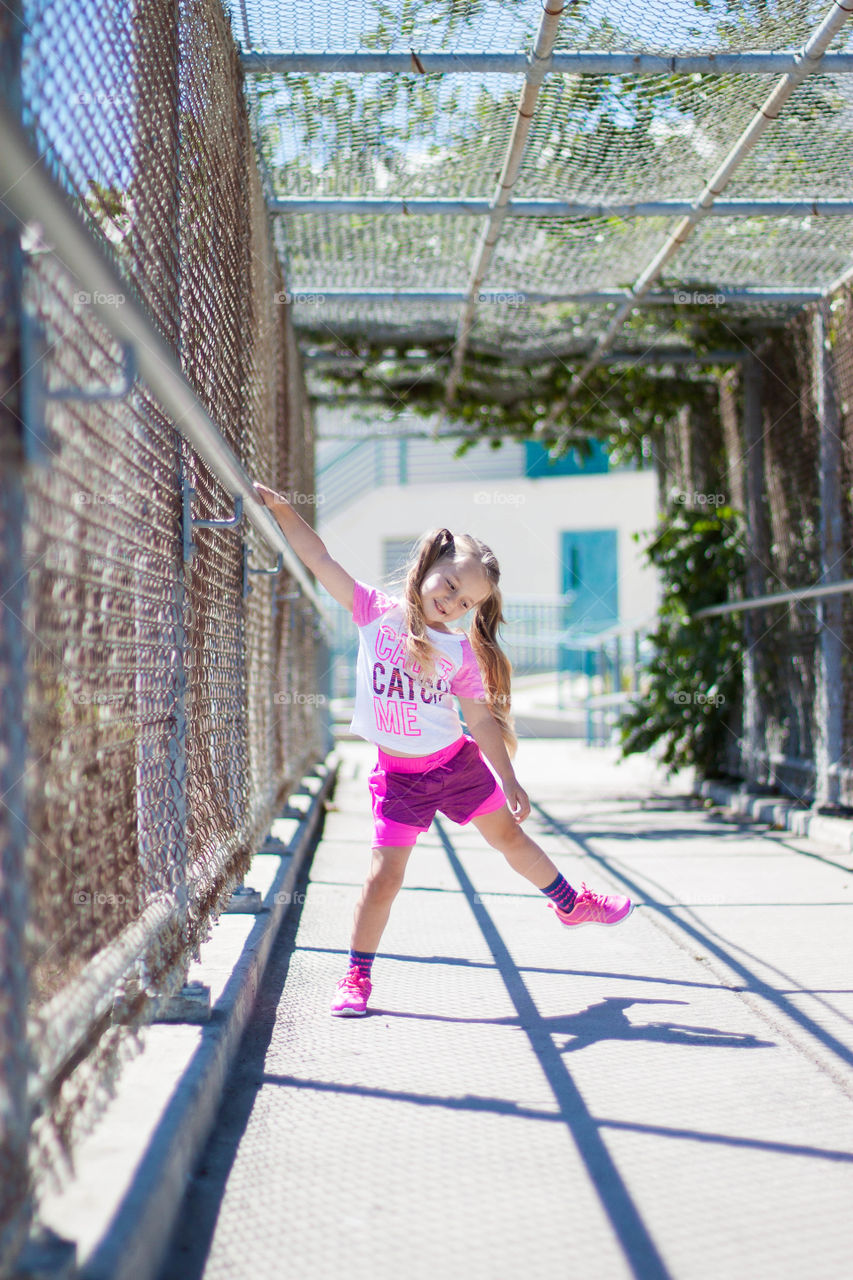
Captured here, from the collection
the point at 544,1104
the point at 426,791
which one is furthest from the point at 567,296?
the point at 544,1104

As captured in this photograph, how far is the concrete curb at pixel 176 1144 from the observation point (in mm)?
1358

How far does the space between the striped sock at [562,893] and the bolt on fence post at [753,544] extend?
4551 mm

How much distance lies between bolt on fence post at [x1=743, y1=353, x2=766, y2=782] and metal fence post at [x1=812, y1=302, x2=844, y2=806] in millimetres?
1062

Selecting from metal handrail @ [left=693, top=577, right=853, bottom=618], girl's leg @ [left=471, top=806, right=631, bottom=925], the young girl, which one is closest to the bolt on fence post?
metal handrail @ [left=693, top=577, right=853, bottom=618]

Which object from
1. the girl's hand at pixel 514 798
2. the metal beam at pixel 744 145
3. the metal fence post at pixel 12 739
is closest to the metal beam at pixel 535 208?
the metal beam at pixel 744 145

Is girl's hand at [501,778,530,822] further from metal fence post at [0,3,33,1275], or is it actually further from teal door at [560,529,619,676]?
teal door at [560,529,619,676]

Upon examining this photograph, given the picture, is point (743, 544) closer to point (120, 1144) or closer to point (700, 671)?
point (700, 671)

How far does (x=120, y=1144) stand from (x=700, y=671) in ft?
21.6

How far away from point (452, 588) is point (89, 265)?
153 cm

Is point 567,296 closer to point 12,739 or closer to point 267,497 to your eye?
point 267,497

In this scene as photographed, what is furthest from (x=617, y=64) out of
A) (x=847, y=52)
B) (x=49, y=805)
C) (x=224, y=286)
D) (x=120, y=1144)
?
(x=120, y=1144)

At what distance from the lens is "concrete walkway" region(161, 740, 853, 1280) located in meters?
1.62

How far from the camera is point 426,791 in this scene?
287cm

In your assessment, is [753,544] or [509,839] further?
[753,544]
